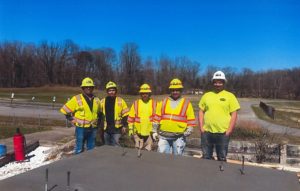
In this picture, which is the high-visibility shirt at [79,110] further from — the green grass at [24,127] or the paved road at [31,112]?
the paved road at [31,112]

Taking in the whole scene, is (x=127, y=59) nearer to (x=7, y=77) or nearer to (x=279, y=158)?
(x=7, y=77)

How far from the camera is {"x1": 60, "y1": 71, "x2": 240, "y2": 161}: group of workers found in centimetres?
604

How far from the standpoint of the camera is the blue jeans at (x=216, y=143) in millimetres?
6035

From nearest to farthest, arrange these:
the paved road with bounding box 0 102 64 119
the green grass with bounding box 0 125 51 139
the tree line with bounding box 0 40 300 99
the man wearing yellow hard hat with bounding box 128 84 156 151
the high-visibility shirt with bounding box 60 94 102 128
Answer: the man wearing yellow hard hat with bounding box 128 84 156 151, the high-visibility shirt with bounding box 60 94 102 128, the green grass with bounding box 0 125 51 139, the paved road with bounding box 0 102 64 119, the tree line with bounding box 0 40 300 99

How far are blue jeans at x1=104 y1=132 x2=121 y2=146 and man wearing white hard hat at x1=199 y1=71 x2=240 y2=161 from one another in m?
2.00

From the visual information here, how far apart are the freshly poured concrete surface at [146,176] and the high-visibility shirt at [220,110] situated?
1.95 m

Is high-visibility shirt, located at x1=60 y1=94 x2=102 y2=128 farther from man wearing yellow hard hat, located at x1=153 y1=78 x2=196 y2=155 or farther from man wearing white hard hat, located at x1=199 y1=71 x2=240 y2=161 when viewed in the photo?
man wearing white hard hat, located at x1=199 y1=71 x2=240 y2=161

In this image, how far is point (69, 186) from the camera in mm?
2869

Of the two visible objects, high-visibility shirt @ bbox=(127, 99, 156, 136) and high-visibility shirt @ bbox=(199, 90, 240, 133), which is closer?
high-visibility shirt @ bbox=(199, 90, 240, 133)

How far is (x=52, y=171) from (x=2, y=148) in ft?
24.1

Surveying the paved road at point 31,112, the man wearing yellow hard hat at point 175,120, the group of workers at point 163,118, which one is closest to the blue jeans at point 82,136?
the group of workers at point 163,118

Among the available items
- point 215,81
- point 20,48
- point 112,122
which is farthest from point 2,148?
point 20,48

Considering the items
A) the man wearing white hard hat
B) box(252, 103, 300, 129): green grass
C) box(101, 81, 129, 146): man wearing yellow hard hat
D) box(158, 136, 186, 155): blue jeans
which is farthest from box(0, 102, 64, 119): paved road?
the man wearing white hard hat

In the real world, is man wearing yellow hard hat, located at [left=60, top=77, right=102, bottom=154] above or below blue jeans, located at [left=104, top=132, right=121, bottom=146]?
above
